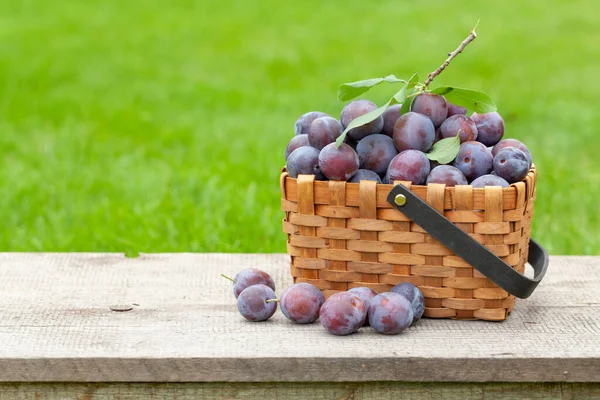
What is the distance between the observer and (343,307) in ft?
5.04

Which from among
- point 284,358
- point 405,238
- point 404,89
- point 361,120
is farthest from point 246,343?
point 404,89

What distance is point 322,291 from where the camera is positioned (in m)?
1.70

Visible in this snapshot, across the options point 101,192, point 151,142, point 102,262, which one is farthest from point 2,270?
point 151,142

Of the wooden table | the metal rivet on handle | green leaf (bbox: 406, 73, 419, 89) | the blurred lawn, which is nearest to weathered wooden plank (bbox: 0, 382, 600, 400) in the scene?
the wooden table

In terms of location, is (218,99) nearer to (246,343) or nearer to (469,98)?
(469,98)

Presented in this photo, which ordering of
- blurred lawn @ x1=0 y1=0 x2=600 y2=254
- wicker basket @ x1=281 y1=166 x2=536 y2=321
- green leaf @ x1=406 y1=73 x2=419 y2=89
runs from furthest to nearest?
blurred lawn @ x1=0 y1=0 x2=600 y2=254
green leaf @ x1=406 y1=73 x2=419 y2=89
wicker basket @ x1=281 y1=166 x2=536 y2=321

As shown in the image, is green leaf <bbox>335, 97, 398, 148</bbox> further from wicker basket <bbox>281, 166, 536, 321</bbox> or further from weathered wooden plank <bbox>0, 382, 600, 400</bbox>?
weathered wooden plank <bbox>0, 382, 600, 400</bbox>

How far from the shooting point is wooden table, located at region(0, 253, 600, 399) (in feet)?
4.79

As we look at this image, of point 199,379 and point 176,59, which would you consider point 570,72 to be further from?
point 199,379

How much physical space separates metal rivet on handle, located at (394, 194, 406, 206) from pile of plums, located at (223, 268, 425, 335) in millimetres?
157

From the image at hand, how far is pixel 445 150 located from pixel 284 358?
0.49 m

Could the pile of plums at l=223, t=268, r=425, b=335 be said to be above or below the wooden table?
above

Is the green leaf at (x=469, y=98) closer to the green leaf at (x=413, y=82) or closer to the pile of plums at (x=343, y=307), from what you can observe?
the green leaf at (x=413, y=82)

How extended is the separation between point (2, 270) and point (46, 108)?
3.12 m
